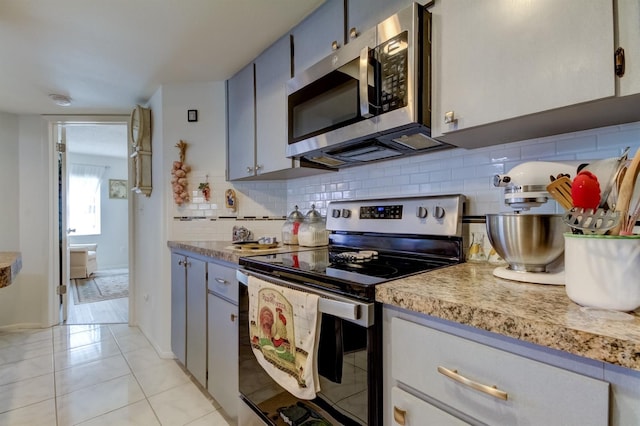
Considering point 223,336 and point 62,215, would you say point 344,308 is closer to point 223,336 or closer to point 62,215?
point 223,336

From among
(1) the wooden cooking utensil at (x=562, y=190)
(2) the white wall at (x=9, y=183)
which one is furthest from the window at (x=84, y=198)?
(1) the wooden cooking utensil at (x=562, y=190)

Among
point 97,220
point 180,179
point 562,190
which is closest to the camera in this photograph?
point 562,190

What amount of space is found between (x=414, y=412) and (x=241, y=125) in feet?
6.33

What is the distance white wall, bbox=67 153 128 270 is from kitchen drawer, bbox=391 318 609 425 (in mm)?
6930

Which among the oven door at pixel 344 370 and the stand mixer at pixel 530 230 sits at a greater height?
the stand mixer at pixel 530 230

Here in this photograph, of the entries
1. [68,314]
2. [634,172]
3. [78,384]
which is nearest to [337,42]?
[634,172]

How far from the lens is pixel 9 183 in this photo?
3131mm

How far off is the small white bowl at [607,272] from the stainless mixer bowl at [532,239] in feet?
0.78

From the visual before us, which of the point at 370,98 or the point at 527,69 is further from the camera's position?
the point at 370,98

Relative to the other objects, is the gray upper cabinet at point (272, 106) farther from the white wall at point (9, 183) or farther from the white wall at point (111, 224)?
the white wall at point (111, 224)

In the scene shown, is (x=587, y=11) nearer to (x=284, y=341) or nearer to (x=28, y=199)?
(x=284, y=341)

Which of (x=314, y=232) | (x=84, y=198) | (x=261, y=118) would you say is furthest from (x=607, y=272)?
(x=84, y=198)

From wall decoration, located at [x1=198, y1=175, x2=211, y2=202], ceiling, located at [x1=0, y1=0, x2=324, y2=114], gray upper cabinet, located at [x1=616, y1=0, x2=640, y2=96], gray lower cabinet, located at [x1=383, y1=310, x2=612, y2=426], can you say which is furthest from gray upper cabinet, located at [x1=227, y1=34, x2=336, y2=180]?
gray upper cabinet, located at [x1=616, y1=0, x2=640, y2=96]

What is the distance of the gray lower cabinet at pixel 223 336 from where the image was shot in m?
1.59
